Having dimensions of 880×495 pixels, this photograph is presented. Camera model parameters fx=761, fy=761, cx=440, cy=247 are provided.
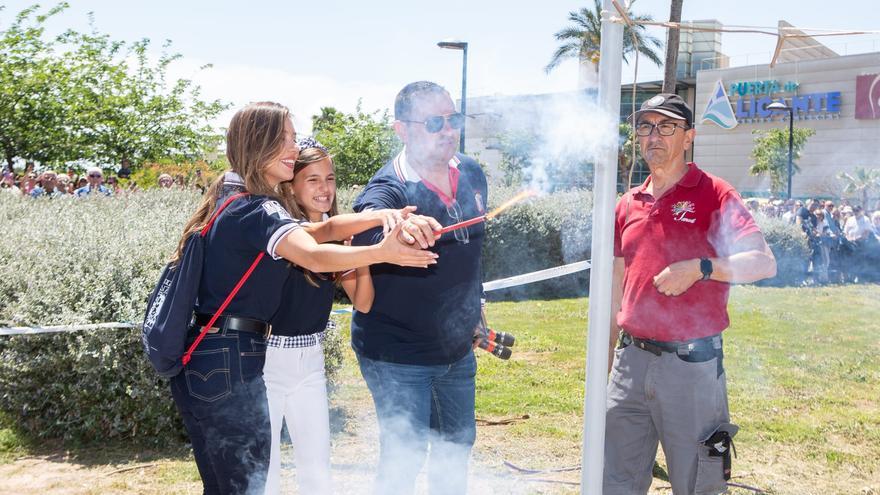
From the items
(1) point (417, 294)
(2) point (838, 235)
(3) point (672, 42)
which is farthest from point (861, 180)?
(2) point (838, 235)

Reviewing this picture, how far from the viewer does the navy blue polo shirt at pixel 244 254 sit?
2.53 metres

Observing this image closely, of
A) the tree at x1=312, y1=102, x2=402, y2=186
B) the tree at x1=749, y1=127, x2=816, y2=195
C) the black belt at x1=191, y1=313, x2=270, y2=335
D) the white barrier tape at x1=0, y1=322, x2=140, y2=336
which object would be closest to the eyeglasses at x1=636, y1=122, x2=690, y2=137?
the tree at x1=749, y1=127, x2=816, y2=195

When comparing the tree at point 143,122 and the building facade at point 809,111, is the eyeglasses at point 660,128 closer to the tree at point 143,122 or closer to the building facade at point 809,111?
the building facade at point 809,111

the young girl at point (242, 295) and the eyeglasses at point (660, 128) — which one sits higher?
the eyeglasses at point (660, 128)

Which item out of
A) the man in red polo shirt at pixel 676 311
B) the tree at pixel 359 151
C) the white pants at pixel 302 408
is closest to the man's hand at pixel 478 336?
the man in red polo shirt at pixel 676 311

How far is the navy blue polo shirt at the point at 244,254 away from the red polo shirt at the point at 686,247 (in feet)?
4.68

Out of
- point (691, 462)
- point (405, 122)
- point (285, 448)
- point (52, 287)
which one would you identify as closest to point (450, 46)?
point (405, 122)

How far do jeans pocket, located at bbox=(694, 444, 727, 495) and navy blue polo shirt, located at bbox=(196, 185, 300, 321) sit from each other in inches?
68.5

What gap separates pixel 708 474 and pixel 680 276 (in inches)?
30.8

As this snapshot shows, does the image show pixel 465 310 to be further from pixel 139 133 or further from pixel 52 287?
pixel 139 133

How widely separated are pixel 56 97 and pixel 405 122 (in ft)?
54.1

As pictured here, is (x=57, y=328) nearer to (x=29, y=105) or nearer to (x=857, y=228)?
(x=857, y=228)

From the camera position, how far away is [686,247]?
9.85ft

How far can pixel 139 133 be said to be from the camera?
58.6 feet
